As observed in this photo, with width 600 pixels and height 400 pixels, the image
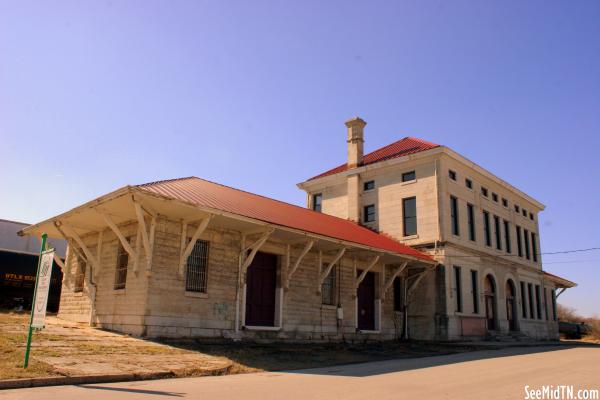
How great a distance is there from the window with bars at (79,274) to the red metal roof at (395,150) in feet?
51.5

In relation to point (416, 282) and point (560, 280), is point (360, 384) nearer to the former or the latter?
point (416, 282)

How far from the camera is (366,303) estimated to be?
22844mm

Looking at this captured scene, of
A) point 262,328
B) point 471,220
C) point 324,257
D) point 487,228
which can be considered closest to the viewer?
point 262,328

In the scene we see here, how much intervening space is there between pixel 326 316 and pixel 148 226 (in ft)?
26.9

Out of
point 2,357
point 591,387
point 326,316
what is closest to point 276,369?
point 2,357

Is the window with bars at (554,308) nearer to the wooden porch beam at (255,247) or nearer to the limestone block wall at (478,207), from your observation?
the limestone block wall at (478,207)

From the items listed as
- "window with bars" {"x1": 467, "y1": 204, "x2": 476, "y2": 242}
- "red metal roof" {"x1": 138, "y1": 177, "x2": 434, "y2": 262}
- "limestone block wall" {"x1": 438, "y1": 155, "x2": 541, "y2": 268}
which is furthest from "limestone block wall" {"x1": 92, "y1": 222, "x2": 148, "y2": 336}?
"window with bars" {"x1": 467, "y1": 204, "x2": 476, "y2": 242}

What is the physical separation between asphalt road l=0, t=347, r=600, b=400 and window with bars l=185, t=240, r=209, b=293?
5565mm

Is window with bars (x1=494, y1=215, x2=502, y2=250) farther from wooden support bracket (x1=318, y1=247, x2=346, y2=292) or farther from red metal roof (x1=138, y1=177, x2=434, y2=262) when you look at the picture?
wooden support bracket (x1=318, y1=247, x2=346, y2=292)

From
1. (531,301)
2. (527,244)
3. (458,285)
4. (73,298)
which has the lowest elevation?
(73,298)

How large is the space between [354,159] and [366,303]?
9792mm

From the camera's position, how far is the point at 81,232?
62.4 ft

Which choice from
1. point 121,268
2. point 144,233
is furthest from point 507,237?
point 144,233

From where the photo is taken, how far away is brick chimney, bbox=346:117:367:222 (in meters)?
28.5
